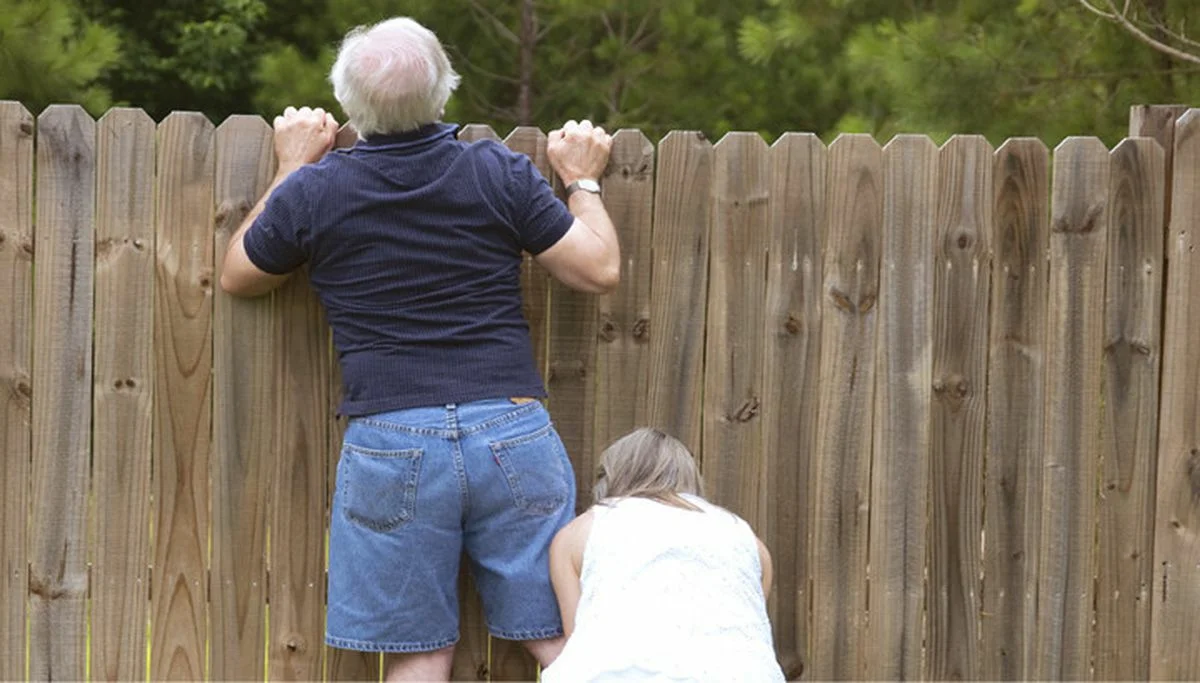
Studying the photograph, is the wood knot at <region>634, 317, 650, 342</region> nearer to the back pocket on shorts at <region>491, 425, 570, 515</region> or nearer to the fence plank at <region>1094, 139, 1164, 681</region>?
the back pocket on shorts at <region>491, 425, 570, 515</region>

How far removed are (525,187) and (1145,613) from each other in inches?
87.0

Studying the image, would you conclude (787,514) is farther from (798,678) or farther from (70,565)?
(70,565)

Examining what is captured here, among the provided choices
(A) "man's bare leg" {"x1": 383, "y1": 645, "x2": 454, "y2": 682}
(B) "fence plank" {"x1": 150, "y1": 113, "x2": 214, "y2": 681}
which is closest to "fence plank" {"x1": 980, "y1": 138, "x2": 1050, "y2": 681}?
(A) "man's bare leg" {"x1": 383, "y1": 645, "x2": 454, "y2": 682}

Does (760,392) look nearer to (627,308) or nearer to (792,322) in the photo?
(792,322)

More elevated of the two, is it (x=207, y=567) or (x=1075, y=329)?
(x=1075, y=329)

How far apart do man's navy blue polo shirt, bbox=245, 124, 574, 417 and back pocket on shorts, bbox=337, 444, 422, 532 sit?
4.9 inches

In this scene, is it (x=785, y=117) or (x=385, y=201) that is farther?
(x=785, y=117)

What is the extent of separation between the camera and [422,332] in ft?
12.7

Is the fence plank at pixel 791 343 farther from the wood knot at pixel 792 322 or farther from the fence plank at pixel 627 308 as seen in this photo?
the fence plank at pixel 627 308

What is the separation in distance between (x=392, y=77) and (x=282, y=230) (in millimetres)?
470

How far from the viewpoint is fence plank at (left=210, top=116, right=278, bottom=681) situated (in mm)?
4223

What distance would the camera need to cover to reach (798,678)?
4.48 metres

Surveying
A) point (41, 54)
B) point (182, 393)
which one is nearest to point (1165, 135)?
point (182, 393)

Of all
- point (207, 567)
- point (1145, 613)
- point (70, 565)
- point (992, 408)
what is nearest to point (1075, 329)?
point (992, 408)
